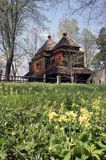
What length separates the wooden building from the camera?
50469 mm

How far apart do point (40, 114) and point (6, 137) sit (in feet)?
3.81

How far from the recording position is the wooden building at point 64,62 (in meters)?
50.5

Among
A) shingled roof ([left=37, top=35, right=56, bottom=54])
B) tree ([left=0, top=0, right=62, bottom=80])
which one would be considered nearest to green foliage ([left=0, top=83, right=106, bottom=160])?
tree ([left=0, top=0, right=62, bottom=80])

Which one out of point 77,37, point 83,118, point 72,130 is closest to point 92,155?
point 83,118

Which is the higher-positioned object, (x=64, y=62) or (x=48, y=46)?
(x=48, y=46)

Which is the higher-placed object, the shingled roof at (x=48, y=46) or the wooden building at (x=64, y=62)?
the shingled roof at (x=48, y=46)

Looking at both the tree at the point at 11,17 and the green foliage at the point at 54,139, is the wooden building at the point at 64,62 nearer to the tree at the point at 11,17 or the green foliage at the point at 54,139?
the tree at the point at 11,17

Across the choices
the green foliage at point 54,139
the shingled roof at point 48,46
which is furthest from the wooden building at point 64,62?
the green foliage at point 54,139

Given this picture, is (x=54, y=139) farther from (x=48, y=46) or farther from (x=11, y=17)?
(x=48, y=46)

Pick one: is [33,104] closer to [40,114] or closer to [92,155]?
[40,114]

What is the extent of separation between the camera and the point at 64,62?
5278 cm

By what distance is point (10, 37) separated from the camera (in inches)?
1549

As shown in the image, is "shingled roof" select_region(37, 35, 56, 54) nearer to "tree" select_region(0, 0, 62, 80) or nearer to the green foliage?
"tree" select_region(0, 0, 62, 80)

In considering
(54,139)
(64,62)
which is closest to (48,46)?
(64,62)
